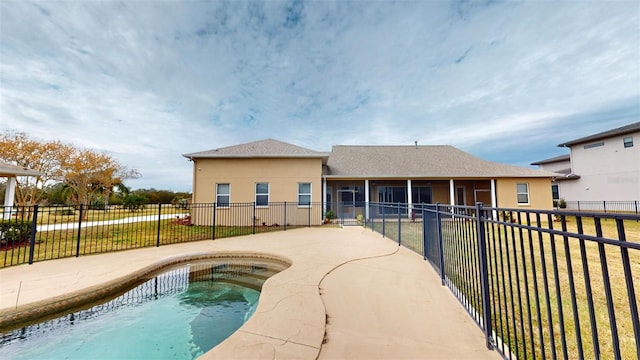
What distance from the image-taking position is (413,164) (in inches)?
730

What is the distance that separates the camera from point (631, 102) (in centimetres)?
2464

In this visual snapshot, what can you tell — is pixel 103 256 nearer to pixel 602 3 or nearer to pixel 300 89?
pixel 300 89

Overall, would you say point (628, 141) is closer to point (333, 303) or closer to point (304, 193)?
point (304, 193)

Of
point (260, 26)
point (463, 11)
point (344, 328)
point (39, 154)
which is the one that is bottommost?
point (344, 328)

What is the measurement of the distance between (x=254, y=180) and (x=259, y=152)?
66.2 inches

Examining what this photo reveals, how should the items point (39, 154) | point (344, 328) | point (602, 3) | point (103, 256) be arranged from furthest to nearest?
point (39, 154)
point (602, 3)
point (103, 256)
point (344, 328)

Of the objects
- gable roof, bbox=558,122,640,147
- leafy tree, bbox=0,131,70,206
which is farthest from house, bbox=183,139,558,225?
leafy tree, bbox=0,131,70,206

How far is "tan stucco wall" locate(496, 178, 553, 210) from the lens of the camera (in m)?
17.0

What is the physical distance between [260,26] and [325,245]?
10181 mm

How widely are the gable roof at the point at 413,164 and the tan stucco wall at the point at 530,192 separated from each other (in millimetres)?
525

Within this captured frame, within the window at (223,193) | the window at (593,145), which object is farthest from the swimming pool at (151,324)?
the window at (593,145)

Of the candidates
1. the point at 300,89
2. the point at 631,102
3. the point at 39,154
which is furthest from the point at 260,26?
the point at 631,102

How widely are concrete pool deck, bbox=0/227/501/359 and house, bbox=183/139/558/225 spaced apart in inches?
224

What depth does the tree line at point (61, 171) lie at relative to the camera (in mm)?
19172
